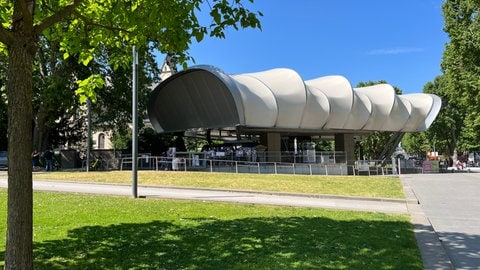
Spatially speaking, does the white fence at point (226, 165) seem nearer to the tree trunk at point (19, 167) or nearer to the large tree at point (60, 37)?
the large tree at point (60, 37)

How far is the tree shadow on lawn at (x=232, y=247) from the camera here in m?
5.91

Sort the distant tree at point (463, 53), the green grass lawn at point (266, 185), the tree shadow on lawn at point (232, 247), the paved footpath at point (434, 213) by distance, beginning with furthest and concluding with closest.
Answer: the distant tree at point (463, 53) → the green grass lawn at point (266, 185) → the paved footpath at point (434, 213) → the tree shadow on lawn at point (232, 247)

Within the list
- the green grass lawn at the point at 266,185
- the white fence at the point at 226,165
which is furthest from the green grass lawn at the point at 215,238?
the white fence at the point at 226,165

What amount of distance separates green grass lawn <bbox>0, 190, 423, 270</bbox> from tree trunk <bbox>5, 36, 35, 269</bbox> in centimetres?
146

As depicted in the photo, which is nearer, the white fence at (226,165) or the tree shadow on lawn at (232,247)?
the tree shadow on lawn at (232,247)

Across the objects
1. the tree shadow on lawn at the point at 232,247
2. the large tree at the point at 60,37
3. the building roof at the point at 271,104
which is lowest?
the tree shadow on lawn at the point at 232,247

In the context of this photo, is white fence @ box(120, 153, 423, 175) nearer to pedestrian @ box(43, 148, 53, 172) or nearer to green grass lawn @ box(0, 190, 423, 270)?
pedestrian @ box(43, 148, 53, 172)

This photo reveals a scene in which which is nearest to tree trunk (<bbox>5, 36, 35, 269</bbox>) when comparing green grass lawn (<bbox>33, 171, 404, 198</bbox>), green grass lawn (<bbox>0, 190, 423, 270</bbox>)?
green grass lawn (<bbox>0, 190, 423, 270</bbox>)

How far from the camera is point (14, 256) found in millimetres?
4340

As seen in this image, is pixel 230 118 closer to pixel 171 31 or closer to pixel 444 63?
pixel 444 63

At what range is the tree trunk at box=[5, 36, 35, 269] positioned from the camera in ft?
14.2

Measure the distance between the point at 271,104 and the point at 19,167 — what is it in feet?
117

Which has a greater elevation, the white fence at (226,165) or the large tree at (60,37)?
the large tree at (60,37)

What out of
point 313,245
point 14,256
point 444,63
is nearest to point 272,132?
point 444,63
